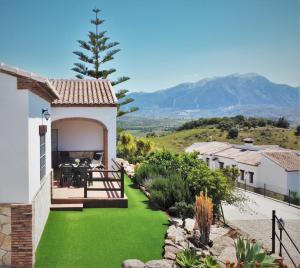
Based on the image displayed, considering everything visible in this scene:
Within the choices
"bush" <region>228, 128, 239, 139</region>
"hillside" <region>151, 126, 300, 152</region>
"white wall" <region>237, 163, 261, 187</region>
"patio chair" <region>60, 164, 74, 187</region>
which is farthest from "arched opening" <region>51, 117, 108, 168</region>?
"bush" <region>228, 128, 239, 139</region>

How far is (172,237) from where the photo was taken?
8875 mm

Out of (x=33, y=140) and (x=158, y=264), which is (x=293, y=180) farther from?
(x=33, y=140)

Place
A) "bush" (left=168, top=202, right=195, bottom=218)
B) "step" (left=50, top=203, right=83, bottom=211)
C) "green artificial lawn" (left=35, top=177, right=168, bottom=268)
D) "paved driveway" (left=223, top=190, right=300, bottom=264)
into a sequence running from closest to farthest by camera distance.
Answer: "green artificial lawn" (left=35, top=177, right=168, bottom=268), "step" (left=50, top=203, right=83, bottom=211), "bush" (left=168, top=202, right=195, bottom=218), "paved driveway" (left=223, top=190, right=300, bottom=264)

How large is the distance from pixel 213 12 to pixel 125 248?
648 inches

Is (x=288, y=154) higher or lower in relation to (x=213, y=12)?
lower

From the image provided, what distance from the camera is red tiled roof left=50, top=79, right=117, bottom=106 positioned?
600 inches

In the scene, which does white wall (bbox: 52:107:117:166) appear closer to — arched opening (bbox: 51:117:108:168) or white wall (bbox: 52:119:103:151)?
arched opening (bbox: 51:117:108:168)

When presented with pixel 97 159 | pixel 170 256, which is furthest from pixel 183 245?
pixel 97 159

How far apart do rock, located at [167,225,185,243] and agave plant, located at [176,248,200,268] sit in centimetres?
117

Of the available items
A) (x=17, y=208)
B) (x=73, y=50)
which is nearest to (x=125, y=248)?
(x=17, y=208)

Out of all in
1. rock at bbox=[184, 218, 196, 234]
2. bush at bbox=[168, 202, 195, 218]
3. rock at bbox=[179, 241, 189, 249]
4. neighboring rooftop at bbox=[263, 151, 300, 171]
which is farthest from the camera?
neighboring rooftop at bbox=[263, 151, 300, 171]

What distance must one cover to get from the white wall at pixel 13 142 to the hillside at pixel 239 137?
64425 millimetres

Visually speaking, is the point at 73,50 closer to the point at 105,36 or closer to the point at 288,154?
the point at 105,36

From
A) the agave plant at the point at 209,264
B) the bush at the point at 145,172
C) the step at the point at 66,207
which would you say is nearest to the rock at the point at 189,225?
the agave plant at the point at 209,264
